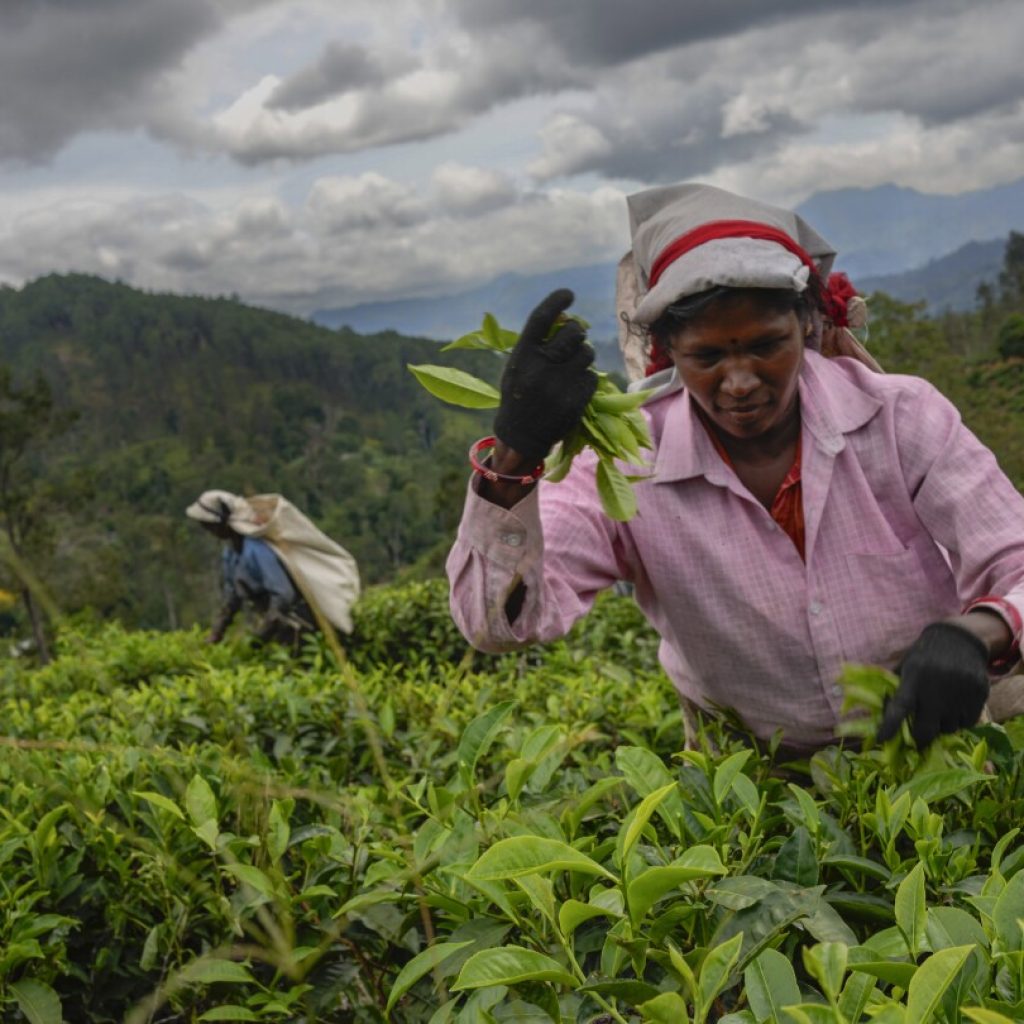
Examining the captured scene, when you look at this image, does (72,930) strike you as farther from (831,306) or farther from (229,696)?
(831,306)

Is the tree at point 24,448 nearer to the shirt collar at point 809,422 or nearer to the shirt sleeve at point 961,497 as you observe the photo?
the shirt collar at point 809,422

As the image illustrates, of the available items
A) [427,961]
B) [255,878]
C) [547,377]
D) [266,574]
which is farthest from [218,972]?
[266,574]

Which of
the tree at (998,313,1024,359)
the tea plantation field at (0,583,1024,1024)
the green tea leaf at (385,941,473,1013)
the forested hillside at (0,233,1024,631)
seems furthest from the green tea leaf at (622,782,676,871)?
the tree at (998,313,1024,359)

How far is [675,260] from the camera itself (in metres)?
1.73

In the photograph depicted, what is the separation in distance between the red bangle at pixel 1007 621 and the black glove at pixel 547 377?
70 centimetres

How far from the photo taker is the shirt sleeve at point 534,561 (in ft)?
5.15

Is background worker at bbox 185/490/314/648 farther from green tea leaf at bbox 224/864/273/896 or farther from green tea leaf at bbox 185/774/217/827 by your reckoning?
green tea leaf at bbox 224/864/273/896

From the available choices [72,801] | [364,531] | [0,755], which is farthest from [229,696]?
[364,531]

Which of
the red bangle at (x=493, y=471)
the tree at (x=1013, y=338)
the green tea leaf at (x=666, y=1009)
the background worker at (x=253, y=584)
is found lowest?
the background worker at (x=253, y=584)

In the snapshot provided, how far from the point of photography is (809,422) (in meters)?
1.85

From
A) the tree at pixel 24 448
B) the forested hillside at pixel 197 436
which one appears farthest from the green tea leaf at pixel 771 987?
the forested hillside at pixel 197 436

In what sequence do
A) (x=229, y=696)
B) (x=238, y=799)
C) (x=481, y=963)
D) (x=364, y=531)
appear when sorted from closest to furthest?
(x=481, y=963), (x=238, y=799), (x=229, y=696), (x=364, y=531)

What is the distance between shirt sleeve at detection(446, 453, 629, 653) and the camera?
1.57 metres

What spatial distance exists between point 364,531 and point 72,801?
60.1 m
